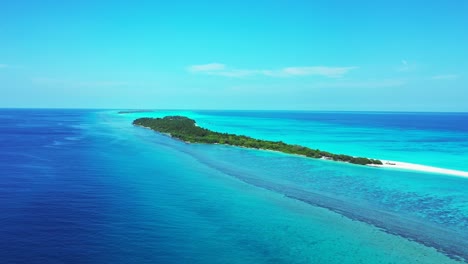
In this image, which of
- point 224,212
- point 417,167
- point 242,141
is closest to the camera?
point 224,212

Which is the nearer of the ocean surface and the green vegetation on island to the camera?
the ocean surface

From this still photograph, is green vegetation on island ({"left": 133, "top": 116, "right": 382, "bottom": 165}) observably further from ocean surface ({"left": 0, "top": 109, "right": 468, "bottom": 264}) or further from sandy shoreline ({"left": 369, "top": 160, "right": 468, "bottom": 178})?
ocean surface ({"left": 0, "top": 109, "right": 468, "bottom": 264})

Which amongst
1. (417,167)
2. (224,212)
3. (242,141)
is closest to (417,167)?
(417,167)

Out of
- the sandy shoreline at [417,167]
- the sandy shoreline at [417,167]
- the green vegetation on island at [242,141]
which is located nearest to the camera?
the sandy shoreline at [417,167]

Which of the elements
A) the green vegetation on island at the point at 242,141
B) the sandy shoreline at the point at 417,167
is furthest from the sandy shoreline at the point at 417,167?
the green vegetation on island at the point at 242,141

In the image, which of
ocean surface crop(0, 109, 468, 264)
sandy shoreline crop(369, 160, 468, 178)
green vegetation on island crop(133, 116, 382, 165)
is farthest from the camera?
green vegetation on island crop(133, 116, 382, 165)

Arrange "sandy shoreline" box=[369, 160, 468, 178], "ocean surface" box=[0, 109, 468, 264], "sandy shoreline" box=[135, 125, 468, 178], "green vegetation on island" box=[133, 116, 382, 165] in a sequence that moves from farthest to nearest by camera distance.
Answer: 1. "green vegetation on island" box=[133, 116, 382, 165]
2. "sandy shoreline" box=[369, 160, 468, 178]
3. "sandy shoreline" box=[135, 125, 468, 178]
4. "ocean surface" box=[0, 109, 468, 264]

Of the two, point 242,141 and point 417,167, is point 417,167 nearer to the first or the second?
point 417,167

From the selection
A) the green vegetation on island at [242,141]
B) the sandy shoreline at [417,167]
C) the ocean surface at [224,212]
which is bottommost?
the ocean surface at [224,212]

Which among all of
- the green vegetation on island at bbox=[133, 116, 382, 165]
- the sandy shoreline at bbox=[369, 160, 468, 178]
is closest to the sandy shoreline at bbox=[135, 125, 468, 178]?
the sandy shoreline at bbox=[369, 160, 468, 178]

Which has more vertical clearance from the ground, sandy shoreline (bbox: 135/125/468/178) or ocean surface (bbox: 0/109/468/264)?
sandy shoreline (bbox: 135/125/468/178)

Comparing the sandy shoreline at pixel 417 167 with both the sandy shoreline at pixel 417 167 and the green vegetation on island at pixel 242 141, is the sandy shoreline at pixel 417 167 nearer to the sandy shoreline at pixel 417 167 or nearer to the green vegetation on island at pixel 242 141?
the sandy shoreline at pixel 417 167
